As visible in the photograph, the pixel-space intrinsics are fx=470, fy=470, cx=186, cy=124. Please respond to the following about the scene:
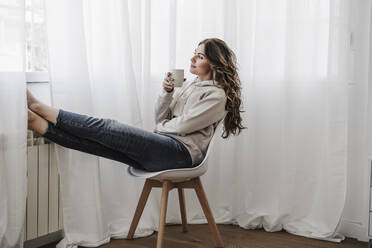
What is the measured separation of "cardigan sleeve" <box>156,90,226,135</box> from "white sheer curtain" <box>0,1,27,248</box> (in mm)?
741

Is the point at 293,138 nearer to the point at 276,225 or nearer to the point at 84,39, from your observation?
the point at 276,225

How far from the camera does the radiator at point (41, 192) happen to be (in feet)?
7.43

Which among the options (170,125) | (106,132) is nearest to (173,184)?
(170,125)

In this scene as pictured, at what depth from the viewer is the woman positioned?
86.1 inches

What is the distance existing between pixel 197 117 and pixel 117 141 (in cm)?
41

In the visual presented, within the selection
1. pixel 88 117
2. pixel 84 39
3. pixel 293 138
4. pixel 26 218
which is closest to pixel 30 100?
pixel 88 117

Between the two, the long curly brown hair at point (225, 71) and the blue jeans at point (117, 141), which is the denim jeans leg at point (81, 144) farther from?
the long curly brown hair at point (225, 71)

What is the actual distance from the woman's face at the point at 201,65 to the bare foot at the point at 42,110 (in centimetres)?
77

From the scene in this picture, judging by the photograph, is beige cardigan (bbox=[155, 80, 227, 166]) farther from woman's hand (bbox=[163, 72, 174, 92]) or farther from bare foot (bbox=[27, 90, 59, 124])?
bare foot (bbox=[27, 90, 59, 124])

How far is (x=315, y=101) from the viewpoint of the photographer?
2748mm

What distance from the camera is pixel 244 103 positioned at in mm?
2906

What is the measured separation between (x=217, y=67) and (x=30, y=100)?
0.94 m

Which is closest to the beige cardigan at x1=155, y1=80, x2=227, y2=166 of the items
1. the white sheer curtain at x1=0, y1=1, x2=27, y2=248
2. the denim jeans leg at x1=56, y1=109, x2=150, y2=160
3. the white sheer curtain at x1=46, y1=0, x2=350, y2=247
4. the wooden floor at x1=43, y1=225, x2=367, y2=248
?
the denim jeans leg at x1=56, y1=109, x2=150, y2=160

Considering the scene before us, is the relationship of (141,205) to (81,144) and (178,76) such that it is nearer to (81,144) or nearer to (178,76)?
(81,144)
